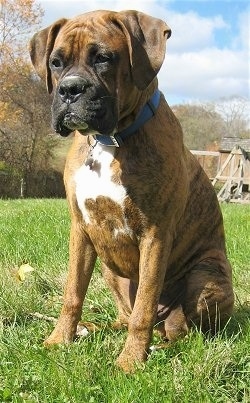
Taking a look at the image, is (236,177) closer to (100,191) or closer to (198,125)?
(198,125)

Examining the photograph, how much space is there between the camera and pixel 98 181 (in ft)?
10.8

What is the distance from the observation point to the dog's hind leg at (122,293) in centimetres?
381

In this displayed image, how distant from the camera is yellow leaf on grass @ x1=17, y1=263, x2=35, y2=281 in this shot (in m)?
4.63

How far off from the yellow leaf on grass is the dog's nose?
1972mm

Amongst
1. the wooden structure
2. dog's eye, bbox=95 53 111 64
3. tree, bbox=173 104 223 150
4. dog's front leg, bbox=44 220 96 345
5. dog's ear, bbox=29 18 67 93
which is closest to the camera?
dog's eye, bbox=95 53 111 64

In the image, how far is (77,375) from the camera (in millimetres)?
2875

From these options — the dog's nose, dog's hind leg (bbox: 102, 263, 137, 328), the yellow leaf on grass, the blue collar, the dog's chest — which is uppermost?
the dog's nose

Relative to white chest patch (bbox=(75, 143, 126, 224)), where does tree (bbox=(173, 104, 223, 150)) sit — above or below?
below

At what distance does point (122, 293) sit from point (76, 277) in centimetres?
41

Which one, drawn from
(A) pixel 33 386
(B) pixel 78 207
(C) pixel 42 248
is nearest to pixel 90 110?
(B) pixel 78 207

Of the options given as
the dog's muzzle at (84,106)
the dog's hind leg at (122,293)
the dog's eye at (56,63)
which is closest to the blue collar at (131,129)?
the dog's muzzle at (84,106)

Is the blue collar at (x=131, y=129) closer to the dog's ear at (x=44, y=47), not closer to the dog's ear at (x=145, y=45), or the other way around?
the dog's ear at (x=145, y=45)

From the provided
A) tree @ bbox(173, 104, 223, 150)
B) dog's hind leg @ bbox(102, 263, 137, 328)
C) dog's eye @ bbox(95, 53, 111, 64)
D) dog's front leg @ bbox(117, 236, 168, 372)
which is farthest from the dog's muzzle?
tree @ bbox(173, 104, 223, 150)

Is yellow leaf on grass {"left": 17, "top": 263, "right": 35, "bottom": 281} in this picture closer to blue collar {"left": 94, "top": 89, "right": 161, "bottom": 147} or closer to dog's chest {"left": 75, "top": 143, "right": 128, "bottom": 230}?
dog's chest {"left": 75, "top": 143, "right": 128, "bottom": 230}
